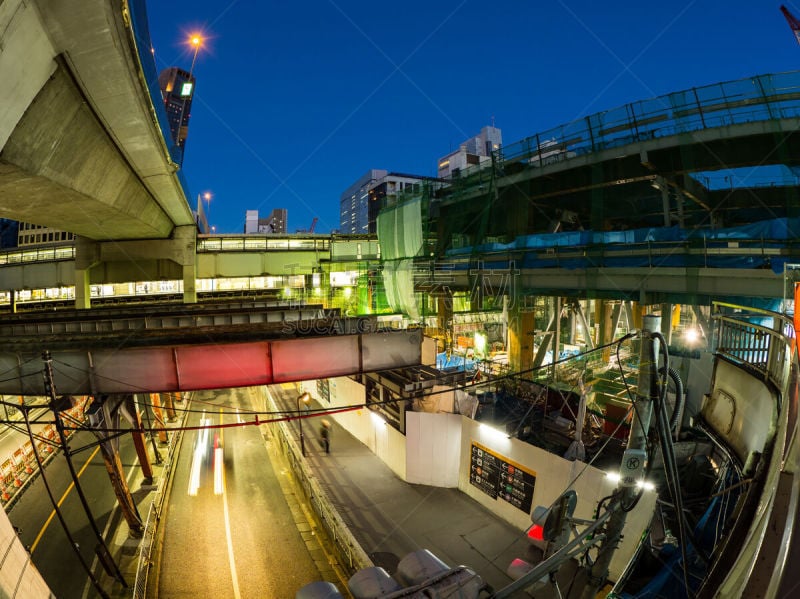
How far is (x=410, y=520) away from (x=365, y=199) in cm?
15919

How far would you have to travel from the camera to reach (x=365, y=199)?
530ft

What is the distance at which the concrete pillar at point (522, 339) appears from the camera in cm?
1892

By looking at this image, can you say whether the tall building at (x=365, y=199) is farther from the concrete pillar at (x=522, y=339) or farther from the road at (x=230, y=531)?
the road at (x=230, y=531)

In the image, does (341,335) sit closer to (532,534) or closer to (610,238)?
(532,534)

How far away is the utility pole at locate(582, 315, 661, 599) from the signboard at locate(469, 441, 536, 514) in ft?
21.3

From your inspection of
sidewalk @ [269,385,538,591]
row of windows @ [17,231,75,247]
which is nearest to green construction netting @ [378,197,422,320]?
sidewalk @ [269,385,538,591]

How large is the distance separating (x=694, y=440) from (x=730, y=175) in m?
17.5

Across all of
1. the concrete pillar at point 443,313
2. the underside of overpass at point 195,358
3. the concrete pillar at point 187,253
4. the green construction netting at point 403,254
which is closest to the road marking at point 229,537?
the underside of overpass at point 195,358

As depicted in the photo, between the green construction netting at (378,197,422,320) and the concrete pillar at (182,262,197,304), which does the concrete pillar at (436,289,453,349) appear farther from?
the concrete pillar at (182,262,197,304)

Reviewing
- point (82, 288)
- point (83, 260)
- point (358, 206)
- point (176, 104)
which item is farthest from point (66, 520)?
point (176, 104)

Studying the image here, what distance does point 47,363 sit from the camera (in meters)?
6.93

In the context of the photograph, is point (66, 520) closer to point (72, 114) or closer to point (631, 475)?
point (72, 114)

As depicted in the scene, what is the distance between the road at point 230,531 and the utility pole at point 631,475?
5623 mm

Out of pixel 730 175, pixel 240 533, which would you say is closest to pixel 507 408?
pixel 240 533
